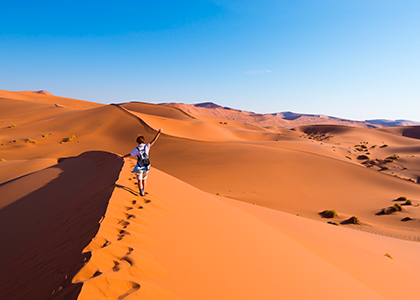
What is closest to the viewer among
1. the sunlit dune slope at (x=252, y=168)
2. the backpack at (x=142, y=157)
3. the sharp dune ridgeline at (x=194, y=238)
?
the sharp dune ridgeline at (x=194, y=238)

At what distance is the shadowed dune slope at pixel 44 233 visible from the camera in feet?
7.57

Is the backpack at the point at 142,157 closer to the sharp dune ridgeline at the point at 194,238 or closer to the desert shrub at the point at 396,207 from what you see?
the sharp dune ridgeline at the point at 194,238

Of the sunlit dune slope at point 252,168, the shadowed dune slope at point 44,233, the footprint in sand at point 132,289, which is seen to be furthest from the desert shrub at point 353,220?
the footprint in sand at point 132,289

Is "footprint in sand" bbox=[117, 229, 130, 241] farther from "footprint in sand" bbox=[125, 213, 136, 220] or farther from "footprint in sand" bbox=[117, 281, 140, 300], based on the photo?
"footprint in sand" bbox=[117, 281, 140, 300]

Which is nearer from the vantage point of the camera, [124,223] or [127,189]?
[124,223]

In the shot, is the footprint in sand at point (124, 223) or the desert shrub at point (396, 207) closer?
the footprint in sand at point (124, 223)

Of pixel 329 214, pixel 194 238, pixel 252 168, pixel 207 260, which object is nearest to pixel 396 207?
pixel 329 214

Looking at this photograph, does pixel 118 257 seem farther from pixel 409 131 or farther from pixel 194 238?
pixel 409 131

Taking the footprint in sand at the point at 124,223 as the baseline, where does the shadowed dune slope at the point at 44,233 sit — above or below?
below

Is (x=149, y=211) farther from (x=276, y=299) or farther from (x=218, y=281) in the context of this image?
(x=276, y=299)

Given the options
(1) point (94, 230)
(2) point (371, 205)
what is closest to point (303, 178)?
(2) point (371, 205)

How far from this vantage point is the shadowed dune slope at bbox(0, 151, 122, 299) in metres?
2.31

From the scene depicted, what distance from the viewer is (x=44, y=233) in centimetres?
399

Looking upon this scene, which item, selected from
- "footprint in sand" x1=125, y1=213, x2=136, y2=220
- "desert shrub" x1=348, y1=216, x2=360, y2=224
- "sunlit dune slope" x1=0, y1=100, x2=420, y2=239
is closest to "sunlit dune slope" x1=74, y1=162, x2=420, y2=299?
"footprint in sand" x1=125, y1=213, x2=136, y2=220
